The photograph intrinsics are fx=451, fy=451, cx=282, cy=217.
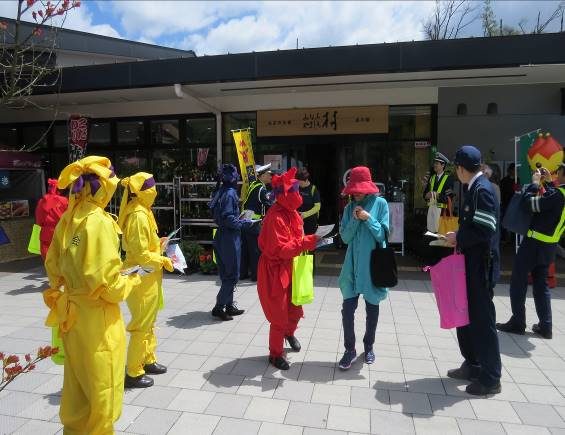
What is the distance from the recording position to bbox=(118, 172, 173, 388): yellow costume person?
143 inches

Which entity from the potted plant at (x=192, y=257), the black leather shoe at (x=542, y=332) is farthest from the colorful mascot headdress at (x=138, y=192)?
the potted plant at (x=192, y=257)

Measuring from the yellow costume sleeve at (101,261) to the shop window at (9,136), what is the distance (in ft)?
39.8

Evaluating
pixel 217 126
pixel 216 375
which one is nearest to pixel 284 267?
pixel 216 375

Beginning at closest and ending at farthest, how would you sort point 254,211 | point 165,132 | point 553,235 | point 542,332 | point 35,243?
point 553,235 → point 542,332 → point 254,211 → point 35,243 → point 165,132

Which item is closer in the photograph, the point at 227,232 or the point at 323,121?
the point at 227,232

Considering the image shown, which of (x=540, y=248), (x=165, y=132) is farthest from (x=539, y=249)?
(x=165, y=132)

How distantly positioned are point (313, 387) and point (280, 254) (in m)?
1.17

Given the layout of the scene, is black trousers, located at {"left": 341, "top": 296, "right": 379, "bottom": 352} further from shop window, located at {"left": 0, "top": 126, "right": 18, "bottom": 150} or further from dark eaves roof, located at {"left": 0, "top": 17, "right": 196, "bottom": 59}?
dark eaves roof, located at {"left": 0, "top": 17, "right": 196, "bottom": 59}

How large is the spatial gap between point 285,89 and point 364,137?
83.3 inches

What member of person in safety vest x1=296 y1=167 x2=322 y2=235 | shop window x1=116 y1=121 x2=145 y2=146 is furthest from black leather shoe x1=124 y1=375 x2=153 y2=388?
shop window x1=116 y1=121 x2=145 y2=146

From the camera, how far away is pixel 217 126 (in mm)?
11008

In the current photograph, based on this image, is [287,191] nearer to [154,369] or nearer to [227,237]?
[227,237]

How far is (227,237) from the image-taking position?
5523 millimetres

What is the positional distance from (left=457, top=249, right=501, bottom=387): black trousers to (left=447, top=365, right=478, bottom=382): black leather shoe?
221 millimetres
